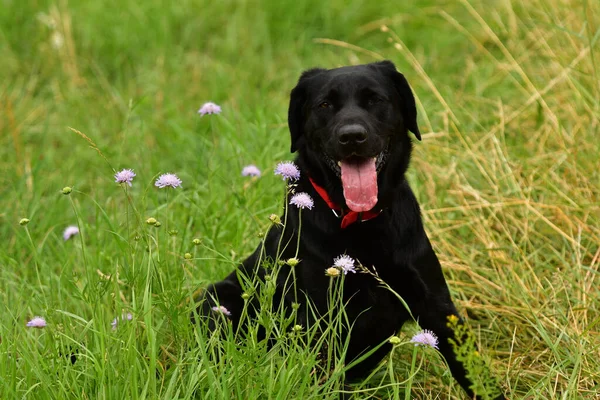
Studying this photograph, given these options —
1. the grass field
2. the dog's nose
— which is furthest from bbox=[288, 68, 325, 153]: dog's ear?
the grass field

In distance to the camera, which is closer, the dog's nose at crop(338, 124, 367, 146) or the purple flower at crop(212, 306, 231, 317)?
the purple flower at crop(212, 306, 231, 317)

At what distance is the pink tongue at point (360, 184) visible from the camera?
114 inches

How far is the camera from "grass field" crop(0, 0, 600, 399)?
2.63m

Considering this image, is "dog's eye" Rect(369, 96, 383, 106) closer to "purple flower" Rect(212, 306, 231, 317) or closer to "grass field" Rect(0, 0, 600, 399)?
"grass field" Rect(0, 0, 600, 399)

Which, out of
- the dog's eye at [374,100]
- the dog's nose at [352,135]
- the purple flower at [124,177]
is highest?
the purple flower at [124,177]

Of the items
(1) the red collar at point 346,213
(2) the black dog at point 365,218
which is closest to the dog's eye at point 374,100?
(2) the black dog at point 365,218

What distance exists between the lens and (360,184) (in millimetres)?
2926

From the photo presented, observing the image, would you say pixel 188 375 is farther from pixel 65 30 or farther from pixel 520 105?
pixel 65 30

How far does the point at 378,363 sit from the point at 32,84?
3.90 m

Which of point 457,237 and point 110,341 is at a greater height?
point 110,341

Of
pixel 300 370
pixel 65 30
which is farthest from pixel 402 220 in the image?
pixel 65 30

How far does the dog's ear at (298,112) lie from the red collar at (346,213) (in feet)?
0.94

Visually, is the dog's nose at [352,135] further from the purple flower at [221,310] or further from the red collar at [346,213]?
the purple flower at [221,310]

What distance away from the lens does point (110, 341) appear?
2547 millimetres
